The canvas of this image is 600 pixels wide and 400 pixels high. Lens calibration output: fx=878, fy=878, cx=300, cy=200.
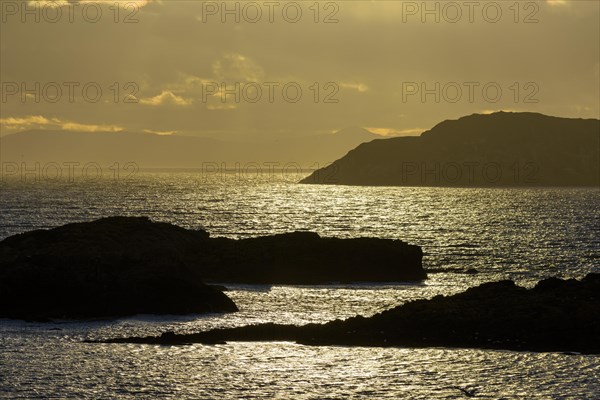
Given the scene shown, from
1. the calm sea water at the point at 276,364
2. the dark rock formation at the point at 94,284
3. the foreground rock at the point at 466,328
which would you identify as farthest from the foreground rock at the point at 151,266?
the foreground rock at the point at 466,328

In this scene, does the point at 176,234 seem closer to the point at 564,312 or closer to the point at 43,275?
the point at 43,275

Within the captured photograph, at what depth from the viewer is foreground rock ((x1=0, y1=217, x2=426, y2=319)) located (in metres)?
42.7

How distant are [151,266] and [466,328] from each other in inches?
648

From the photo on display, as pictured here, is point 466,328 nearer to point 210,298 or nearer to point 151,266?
point 210,298

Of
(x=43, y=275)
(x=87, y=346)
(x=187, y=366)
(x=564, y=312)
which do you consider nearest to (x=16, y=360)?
(x=87, y=346)

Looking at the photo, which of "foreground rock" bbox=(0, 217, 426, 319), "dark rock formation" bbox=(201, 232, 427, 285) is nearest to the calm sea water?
"foreground rock" bbox=(0, 217, 426, 319)

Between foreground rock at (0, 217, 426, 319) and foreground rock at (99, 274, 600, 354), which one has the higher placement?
foreground rock at (0, 217, 426, 319)

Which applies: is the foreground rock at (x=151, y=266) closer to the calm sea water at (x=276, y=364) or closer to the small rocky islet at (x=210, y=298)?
the small rocky islet at (x=210, y=298)

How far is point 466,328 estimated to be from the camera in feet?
122

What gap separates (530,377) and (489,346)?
517 centimetres

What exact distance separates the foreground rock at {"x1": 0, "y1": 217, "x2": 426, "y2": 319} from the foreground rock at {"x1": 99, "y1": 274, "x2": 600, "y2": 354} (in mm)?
7111

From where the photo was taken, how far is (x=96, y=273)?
1734 inches

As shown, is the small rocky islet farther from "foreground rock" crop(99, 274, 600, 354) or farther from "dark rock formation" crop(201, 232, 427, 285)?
"dark rock formation" crop(201, 232, 427, 285)

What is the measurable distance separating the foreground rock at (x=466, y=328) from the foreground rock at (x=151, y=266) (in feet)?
23.3
